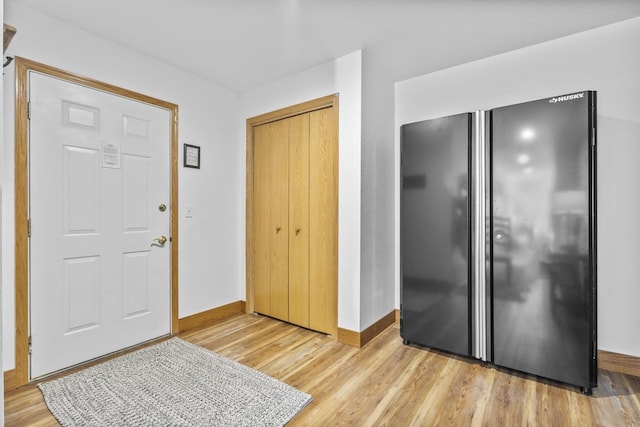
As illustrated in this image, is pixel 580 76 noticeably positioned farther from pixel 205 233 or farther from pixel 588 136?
pixel 205 233

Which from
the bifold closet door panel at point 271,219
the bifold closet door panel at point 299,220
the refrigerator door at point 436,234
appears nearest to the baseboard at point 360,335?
the refrigerator door at point 436,234

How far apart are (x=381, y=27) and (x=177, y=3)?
139cm

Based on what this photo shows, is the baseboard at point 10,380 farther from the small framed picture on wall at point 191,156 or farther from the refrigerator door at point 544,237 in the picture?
the refrigerator door at point 544,237

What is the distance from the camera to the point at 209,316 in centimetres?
323

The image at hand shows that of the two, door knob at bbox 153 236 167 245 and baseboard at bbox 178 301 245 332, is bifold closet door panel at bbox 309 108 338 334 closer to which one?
baseboard at bbox 178 301 245 332

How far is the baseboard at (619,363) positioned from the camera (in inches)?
88.2

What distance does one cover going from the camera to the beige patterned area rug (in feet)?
5.87

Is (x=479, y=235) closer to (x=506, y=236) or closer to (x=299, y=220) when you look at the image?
(x=506, y=236)

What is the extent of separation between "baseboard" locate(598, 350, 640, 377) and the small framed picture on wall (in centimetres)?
365

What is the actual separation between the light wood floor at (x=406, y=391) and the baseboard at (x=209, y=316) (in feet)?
1.03

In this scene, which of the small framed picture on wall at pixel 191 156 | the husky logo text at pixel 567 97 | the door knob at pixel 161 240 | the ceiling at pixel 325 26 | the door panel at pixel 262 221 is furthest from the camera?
the door panel at pixel 262 221

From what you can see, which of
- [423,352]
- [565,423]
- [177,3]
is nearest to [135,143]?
[177,3]

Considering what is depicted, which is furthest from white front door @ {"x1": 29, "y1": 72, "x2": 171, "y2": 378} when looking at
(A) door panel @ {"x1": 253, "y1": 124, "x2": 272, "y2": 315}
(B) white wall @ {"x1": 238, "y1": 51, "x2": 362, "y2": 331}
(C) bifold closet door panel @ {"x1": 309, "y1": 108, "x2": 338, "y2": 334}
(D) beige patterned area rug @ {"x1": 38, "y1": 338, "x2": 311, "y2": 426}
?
(B) white wall @ {"x1": 238, "y1": 51, "x2": 362, "y2": 331}

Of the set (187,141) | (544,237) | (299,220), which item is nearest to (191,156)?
(187,141)
